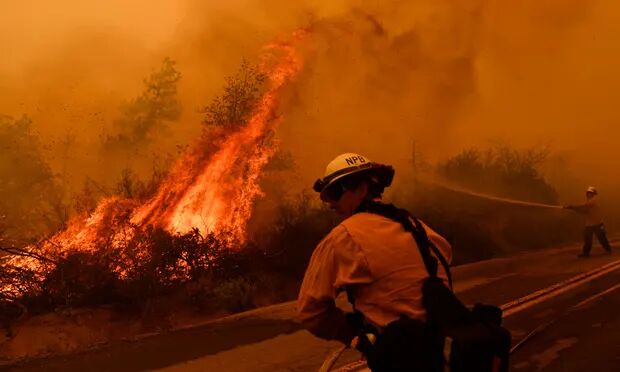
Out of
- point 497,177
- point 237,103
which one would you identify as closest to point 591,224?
point 497,177

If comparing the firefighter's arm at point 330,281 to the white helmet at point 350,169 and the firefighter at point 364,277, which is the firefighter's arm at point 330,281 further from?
the white helmet at point 350,169

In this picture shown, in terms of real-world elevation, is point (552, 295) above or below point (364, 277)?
below

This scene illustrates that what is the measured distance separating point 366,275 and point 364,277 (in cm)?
1

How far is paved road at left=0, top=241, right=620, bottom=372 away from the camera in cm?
539

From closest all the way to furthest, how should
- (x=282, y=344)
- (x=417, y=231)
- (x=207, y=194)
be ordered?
(x=417, y=231), (x=282, y=344), (x=207, y=194)

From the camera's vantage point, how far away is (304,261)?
11570 mm

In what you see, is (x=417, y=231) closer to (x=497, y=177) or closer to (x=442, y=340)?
(x=442, y=340)

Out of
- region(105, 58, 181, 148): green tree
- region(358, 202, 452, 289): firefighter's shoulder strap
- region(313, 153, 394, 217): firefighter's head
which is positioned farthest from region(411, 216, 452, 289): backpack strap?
region(105, 58, 181, 148): green tree

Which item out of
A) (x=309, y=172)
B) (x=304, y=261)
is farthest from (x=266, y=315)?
(x=309, y=172)

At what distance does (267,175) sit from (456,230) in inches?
228

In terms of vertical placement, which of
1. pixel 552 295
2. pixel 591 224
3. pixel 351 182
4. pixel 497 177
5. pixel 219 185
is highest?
pixel 219 185

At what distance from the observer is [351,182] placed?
7.86 ft

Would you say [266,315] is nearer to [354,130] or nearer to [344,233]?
[344,233]

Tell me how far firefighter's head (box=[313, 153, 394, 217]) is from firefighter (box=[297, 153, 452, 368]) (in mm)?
35
